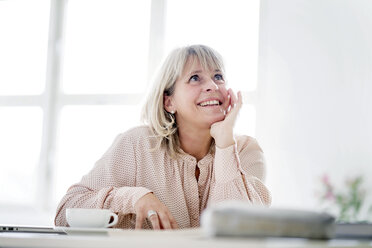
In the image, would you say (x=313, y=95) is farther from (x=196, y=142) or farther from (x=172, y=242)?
(x=172, y=242)

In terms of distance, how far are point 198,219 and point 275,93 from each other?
170 cm

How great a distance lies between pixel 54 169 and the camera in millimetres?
3818

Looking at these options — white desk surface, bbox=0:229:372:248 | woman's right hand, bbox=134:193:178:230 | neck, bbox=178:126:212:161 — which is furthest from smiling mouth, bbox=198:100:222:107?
white desk surface, bbox=0:229:372:248

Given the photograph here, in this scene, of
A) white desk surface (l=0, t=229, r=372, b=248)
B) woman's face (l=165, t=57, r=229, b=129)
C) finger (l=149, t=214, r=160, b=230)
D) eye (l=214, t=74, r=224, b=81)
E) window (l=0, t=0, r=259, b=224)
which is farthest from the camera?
window (l=0, t=0, r=259, b=224)

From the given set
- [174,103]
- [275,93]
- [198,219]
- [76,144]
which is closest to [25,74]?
[76,144]

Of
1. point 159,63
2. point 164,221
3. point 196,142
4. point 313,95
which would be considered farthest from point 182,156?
point 159,63

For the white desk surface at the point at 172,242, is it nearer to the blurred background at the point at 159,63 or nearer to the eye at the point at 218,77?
the eye at the point at 218,77

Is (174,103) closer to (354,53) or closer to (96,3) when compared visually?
(354,53)

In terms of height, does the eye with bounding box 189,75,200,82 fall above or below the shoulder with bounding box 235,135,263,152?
above

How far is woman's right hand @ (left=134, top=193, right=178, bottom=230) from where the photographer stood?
1.37m

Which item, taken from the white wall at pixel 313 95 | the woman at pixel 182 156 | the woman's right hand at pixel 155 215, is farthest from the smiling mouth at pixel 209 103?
the white wall at pixel 313 95

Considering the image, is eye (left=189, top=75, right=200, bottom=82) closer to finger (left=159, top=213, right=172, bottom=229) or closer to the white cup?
finger (left=159, top=213, right=172, bottom=229)

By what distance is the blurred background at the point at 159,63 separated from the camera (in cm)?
314

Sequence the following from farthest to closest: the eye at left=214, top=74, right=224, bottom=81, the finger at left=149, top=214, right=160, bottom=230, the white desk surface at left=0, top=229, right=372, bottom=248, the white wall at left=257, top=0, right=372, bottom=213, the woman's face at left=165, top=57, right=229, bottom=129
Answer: the white wall at left=257, top=0, right=372, bottom=213 < the eye at left=214, top=74, right=224, bottom=81 < the woman's face at left=165, top=57, right=229, bottom=129 < the finger at left=149, top=214, right=160, bottom=230 < the white desk surface at left=0, top=229, right=372, bottom=248
